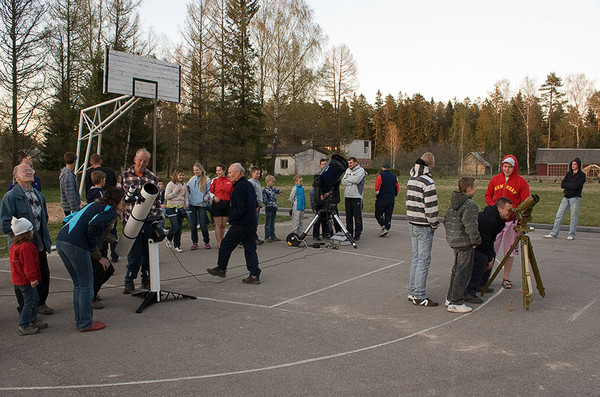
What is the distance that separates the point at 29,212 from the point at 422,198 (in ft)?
16.0

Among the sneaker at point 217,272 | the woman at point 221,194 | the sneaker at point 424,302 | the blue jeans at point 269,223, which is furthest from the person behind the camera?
the blue jeans at point 269,223

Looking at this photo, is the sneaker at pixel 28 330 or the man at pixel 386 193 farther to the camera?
the man at pixel 386 193

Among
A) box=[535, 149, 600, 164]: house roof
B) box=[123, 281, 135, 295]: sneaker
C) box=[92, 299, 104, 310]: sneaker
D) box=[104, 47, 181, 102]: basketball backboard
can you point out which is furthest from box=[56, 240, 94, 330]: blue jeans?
box=[535, 149, 600, 164]: house roof

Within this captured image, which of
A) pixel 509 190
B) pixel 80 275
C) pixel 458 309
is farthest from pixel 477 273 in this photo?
pixel 80 275

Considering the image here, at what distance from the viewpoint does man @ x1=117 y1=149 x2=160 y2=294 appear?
6.84 m

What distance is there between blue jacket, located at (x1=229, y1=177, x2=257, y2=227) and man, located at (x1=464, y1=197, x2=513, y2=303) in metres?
A: 3.33

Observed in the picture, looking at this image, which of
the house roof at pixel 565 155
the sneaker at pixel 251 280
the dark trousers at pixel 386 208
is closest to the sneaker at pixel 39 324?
the sneaker at pixel 251 280

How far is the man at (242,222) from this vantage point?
24.5 feet

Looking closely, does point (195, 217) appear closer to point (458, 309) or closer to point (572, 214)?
Answer: point (458, 309)

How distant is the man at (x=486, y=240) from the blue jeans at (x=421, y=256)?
0.70 m

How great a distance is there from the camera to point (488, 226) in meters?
6.36

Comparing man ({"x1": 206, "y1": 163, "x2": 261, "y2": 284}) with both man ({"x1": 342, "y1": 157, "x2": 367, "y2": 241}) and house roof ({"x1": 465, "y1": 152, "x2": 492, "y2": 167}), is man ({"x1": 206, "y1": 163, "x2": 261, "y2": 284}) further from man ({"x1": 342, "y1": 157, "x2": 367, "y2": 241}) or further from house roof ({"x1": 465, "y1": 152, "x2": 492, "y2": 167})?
house roof ({"x1": 465, "y1": 152, "x2": 492, "y2": 167})

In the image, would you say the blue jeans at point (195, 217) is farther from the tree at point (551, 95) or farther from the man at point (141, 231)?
the tree at point (551, 95)

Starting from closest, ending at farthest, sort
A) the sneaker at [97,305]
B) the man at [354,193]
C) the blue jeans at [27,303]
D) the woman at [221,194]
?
the blue jeans at [27,303]
the sneaker at [97,305]
the woman at [221,194]
the man at [354,193]
